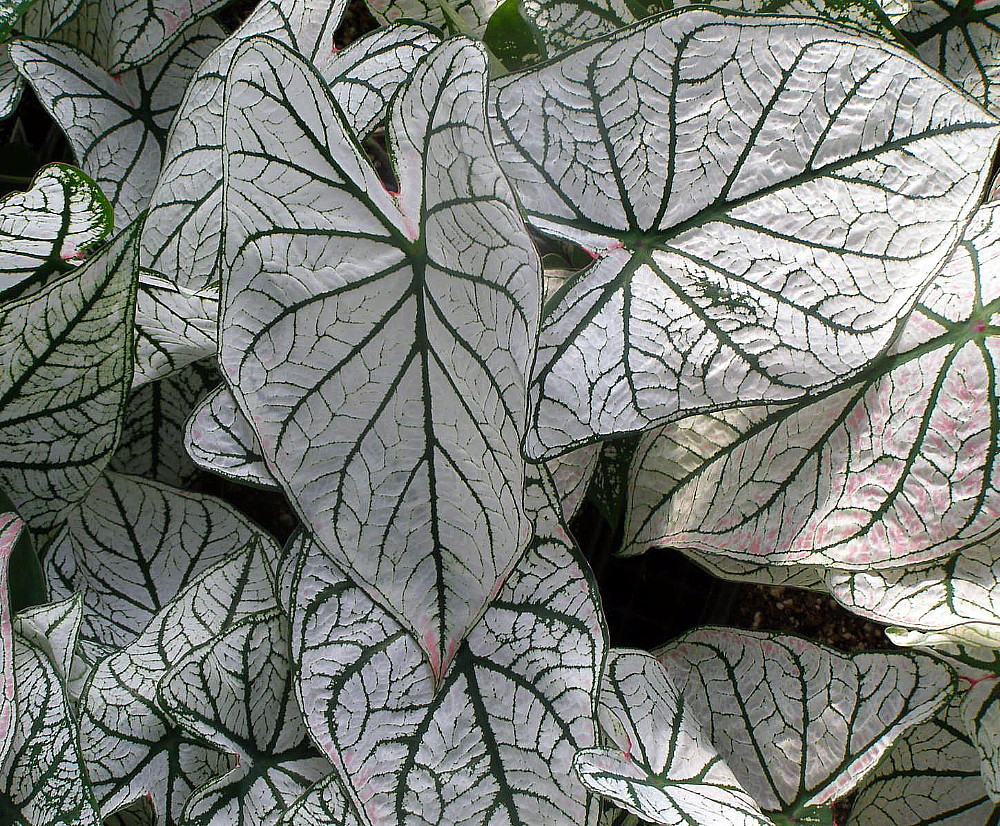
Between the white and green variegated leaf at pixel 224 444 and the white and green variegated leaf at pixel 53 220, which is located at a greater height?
the white and green variegated leaf at pixel 53 220

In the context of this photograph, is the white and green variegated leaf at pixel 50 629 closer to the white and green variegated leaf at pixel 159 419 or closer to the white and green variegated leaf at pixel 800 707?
the white and green variegated leaf at pixel 159 419

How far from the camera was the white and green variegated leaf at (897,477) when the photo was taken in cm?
80

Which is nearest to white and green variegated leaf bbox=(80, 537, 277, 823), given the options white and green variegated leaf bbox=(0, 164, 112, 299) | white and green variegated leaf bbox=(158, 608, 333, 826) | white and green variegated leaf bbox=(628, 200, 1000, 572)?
white and green variegated leaf bbox=(158, 608, 333, 826)

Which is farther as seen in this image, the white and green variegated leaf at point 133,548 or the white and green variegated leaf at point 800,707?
the white and green variegated leaf at point 133,548

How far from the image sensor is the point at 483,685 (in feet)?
2.62

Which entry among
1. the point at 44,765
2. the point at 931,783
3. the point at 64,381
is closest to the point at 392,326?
the point at 64,381

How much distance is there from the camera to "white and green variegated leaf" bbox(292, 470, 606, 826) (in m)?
0.75

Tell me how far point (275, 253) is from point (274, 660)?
1.68ft

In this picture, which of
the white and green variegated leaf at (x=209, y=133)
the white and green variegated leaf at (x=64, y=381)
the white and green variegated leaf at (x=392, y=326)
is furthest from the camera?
the white and green variegated leaf at (x=209, y=133)

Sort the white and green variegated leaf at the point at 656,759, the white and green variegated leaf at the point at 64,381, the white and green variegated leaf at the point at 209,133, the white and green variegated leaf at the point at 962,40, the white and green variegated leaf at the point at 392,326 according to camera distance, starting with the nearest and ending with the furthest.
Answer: the white and green variegated leaf at the point at 392,326, the white and green variegated leaf at the point at 656,759, the white and green variegated leaf at the point at 64,381, the white and green variegated leaf at the point at 209,133, the white and green variegated leaf at the point at 962,40

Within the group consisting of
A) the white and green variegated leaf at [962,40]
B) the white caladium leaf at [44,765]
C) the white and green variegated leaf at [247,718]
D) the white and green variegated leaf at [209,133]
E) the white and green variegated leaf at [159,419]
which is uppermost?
the white and green variegated leaf at [962,40]

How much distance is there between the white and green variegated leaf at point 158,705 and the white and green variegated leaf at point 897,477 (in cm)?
53

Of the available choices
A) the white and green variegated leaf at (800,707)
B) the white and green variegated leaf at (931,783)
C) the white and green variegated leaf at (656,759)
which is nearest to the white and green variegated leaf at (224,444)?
the white and green variegated leaf at (656,759)

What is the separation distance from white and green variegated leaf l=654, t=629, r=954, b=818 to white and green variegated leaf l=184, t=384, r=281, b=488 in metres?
0.57
